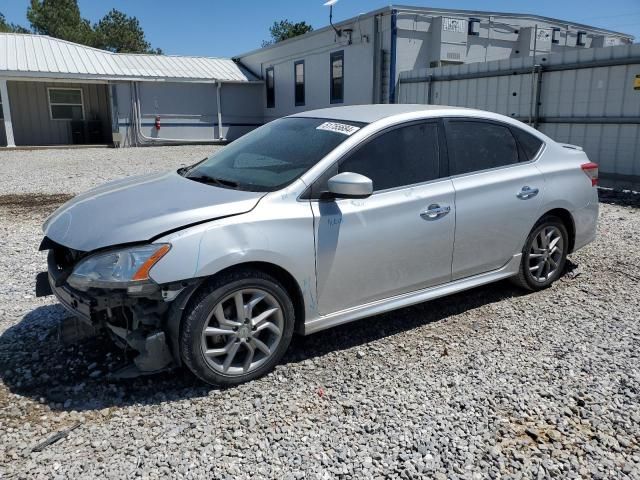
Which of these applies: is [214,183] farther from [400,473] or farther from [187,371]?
[400,473]

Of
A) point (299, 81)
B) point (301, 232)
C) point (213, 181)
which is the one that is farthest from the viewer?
point (299, 81)

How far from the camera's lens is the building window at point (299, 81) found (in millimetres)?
21453

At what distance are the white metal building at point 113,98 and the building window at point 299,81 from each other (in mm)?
3758

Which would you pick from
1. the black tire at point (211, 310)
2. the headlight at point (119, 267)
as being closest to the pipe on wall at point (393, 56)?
the black tire at point (211, 310)

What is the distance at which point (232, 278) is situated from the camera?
10.1ft

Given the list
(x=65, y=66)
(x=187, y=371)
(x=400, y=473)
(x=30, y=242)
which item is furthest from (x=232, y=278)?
(x=65, y=66)

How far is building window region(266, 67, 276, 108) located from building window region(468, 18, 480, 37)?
1004cm

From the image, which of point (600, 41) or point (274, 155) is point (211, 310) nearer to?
point (274, 155)

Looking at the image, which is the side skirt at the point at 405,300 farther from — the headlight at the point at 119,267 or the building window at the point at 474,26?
the building window at the point at 474,26

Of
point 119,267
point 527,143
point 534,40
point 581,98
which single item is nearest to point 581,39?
point 534,40

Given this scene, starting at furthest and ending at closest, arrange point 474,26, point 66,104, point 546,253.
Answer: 1. point 66,104
2. point 474,26
3. point 546,253

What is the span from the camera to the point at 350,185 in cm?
325

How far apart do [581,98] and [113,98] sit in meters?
18.3

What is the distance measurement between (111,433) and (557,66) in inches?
426
